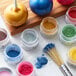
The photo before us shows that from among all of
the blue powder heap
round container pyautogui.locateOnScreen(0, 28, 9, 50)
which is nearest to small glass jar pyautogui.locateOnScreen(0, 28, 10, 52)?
round container pyautogui.locateOnScreen(0, 28, 9, 50)

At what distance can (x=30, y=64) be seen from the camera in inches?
40.3

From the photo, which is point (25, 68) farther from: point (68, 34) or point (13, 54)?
point (68, 34)

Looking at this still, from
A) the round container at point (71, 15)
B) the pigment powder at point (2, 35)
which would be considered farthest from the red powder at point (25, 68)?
the round container at point (71, 15)

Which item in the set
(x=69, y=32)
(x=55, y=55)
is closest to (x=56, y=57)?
(x=55, y=55)

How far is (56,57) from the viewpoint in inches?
41.5

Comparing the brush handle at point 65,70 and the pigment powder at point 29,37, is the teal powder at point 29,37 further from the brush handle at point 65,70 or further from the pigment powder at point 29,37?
the brush handle at point 65,70

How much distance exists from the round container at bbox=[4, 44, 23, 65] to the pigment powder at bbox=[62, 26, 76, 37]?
0.17 meters

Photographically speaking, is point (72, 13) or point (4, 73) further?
point (72, 13)

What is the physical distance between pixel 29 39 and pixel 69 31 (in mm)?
141

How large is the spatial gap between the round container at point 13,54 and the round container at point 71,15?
21cm

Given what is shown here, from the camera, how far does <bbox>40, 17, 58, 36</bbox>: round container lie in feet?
3.58

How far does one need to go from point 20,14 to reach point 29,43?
0.10 meters

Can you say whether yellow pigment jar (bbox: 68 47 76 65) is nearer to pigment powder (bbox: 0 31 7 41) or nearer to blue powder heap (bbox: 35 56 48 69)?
blue powder heap (bbox: 35 56 48 69)

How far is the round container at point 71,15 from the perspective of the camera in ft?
3.68
